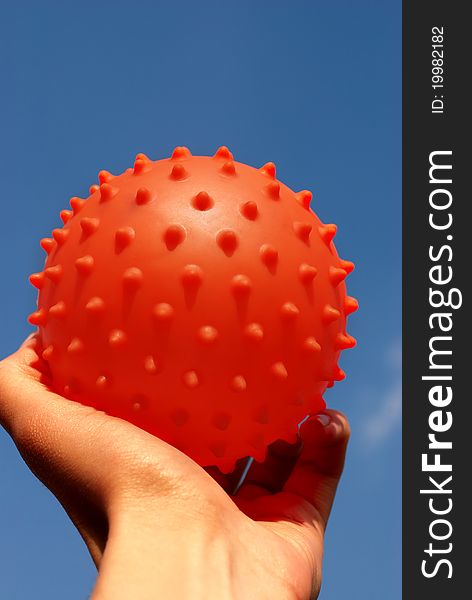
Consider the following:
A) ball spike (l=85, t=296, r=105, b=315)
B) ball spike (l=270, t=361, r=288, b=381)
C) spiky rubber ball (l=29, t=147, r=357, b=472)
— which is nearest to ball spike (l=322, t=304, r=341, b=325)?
spiky rubber ball (l=29, t=147, r=357, b=472)

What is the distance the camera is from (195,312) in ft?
12.7

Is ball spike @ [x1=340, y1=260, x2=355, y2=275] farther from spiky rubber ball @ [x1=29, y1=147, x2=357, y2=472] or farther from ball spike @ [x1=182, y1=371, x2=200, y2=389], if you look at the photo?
ball spike @ [x1=182, y1=371, x2=200, y2=389]

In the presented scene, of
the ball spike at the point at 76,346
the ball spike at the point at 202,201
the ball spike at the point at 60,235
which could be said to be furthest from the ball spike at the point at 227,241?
the ball spike at the point at 60,235

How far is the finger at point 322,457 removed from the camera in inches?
211

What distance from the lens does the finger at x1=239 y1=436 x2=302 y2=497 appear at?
552 centimetres

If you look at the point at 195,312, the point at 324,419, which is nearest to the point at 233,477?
the point at 324,419

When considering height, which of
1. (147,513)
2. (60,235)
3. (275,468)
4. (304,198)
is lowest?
(147,513)

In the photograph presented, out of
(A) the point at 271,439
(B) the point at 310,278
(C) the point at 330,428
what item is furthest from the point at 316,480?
(B) the point at 310,278

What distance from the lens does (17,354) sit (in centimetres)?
475

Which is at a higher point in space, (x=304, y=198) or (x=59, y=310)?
(x=304, y=198)

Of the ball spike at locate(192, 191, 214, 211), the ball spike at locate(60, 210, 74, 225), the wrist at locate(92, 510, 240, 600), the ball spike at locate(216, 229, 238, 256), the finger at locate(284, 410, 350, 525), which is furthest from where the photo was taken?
the finger at locate(284, 410, 350, 525)

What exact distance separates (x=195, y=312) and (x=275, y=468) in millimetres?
2218

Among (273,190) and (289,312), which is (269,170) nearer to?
(273,190)

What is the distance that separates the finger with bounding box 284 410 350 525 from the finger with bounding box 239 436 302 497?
0.08 m
